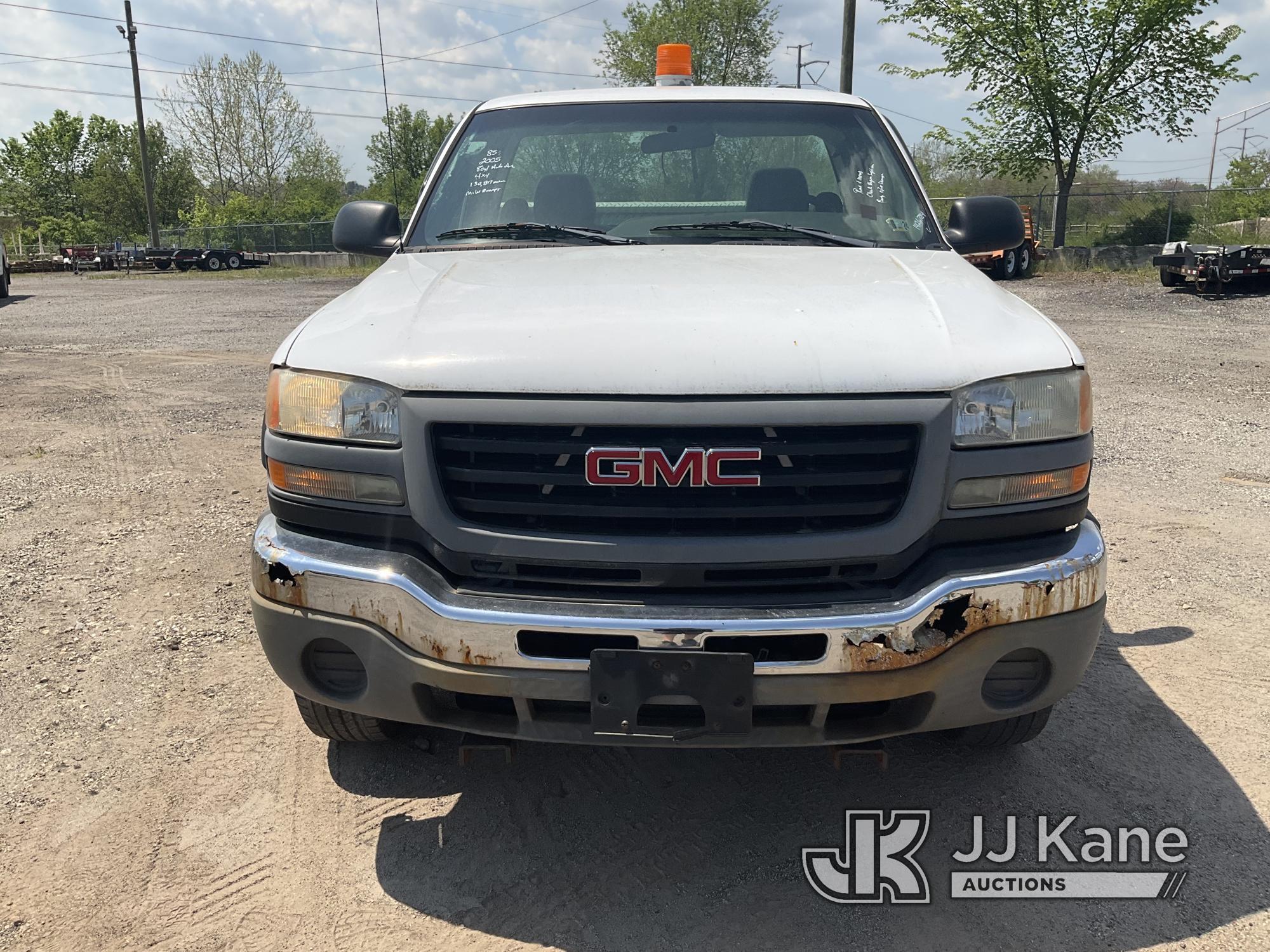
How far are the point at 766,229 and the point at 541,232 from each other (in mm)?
759

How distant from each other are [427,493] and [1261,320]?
1465cm

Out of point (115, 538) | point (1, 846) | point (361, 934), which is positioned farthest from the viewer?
point (115, 538)

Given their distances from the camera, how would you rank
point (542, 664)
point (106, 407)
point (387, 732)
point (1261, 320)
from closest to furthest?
point (542, 664), point (387, 732), point (106, 407), point (1261, 320)

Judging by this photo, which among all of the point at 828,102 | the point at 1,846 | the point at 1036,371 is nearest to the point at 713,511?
the point at 1036,371

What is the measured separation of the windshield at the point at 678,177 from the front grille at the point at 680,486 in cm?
131

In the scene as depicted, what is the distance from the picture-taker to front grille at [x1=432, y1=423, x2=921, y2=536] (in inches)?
86.5

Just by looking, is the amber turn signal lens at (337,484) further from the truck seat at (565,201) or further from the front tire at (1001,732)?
the front tire at (1001,732)

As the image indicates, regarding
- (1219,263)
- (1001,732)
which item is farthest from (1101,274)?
(1001,732)

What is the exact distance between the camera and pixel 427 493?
88.5 inches

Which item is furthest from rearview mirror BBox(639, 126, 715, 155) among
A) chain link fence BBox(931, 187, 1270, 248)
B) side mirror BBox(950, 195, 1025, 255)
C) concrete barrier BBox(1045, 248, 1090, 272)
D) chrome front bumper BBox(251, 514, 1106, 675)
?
chain link fence BBox(931, 187, 1270, 248)

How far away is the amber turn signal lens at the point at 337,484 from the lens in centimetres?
228

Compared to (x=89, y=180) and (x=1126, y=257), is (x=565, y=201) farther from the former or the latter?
(x=89, y=180)

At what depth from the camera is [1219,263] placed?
52.7 ft

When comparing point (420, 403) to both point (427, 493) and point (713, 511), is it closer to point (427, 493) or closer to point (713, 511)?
point (427, 493)
